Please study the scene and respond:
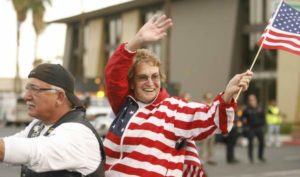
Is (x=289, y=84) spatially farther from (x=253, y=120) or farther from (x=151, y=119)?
(x=151, y=119)

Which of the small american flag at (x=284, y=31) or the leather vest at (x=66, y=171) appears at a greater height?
the small american flag at (x=284, y=31)

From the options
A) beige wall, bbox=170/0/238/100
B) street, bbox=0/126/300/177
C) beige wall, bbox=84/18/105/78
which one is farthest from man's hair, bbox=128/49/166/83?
beige wall, bbox=84/18/105/78

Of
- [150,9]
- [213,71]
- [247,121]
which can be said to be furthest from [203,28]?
[247,121]

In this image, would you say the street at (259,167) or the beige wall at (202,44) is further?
the beige wall at (202,44)

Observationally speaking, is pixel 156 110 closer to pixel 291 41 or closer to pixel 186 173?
pixel 186 173

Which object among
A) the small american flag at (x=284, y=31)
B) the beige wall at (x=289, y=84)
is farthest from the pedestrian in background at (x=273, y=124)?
the small american flag at (x=284, y=31)

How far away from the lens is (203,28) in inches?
1508

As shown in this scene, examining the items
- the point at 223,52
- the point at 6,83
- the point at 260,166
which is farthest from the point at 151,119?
the point at 6,83

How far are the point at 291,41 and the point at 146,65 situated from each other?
105cm

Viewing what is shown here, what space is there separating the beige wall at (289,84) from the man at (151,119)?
96.1 ft

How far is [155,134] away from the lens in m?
3.37

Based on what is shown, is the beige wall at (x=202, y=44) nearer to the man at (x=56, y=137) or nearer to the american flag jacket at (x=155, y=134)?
the american flag jacket at (x=155, y=134)

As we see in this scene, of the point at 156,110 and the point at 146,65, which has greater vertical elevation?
the point at 146,65

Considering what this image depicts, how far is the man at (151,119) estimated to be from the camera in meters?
3.33
